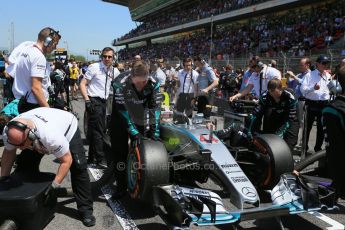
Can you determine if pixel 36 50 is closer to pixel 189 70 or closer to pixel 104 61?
pixel 104 61

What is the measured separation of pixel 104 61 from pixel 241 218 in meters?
3.67

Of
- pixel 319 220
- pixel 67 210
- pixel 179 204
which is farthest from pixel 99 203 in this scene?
pixel 319 220

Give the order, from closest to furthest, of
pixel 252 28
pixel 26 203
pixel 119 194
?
pixel 26 203
pixel 119 194
pixel 252 28

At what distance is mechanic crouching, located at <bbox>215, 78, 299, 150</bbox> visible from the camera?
4902mm

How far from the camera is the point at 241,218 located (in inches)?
118

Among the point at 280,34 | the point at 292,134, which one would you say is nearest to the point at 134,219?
the point at 292,134

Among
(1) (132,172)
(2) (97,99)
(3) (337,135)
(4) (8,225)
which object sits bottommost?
(4) (8,225)

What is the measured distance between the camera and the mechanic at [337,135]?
9.37 ft

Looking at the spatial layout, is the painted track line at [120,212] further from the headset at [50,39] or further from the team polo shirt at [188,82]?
the team polo shirt at [188,82]

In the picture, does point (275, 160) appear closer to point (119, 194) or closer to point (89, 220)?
point (119, 194)

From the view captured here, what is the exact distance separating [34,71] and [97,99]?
162 cm

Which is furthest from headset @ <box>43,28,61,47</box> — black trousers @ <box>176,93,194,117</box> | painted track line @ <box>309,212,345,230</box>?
painted track line @ <box>309,212,345,230</box>

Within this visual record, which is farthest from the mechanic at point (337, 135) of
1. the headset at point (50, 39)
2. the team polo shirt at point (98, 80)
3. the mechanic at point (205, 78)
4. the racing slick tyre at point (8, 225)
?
the mechanic at point (205, 78)

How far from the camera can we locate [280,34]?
2298 cm
